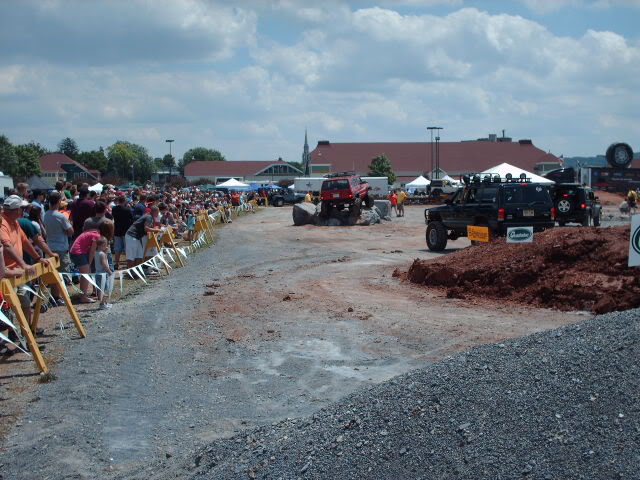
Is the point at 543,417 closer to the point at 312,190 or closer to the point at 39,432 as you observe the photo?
the point at 39,432

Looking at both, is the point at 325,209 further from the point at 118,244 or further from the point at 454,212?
the point at 118,244

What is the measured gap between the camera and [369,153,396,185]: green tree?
322 feet

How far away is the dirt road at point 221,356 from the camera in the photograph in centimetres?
664

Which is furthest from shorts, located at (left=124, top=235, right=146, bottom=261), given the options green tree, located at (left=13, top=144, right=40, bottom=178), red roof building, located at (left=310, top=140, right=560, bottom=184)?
red roof building, located at (left=310, top=140, right=560, bottom=184)

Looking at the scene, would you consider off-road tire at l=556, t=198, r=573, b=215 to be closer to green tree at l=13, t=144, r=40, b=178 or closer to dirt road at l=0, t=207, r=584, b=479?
dirt road at l=0, t=207, r=584, b=479

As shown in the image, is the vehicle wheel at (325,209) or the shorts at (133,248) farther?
the vehicle wheel at (325,209)

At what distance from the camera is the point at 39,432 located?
6.79 meters

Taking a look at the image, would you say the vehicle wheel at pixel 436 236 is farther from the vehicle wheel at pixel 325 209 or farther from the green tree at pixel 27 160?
the green tree at pixel 27 160

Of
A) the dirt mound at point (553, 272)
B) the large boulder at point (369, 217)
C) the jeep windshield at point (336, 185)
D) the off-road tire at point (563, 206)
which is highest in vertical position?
the jeep windshield at point (336, 185)

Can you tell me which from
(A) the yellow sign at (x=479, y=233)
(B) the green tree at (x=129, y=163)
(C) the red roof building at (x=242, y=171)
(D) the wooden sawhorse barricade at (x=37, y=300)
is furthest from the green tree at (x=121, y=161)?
(D) the wooden sawhorse barricade at (x=37, y=300)

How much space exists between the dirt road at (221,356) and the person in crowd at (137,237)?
41.0 inches

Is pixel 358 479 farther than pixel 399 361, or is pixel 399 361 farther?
pixel 399 361

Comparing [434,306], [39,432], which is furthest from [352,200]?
[39,432]

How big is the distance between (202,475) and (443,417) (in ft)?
6.03
